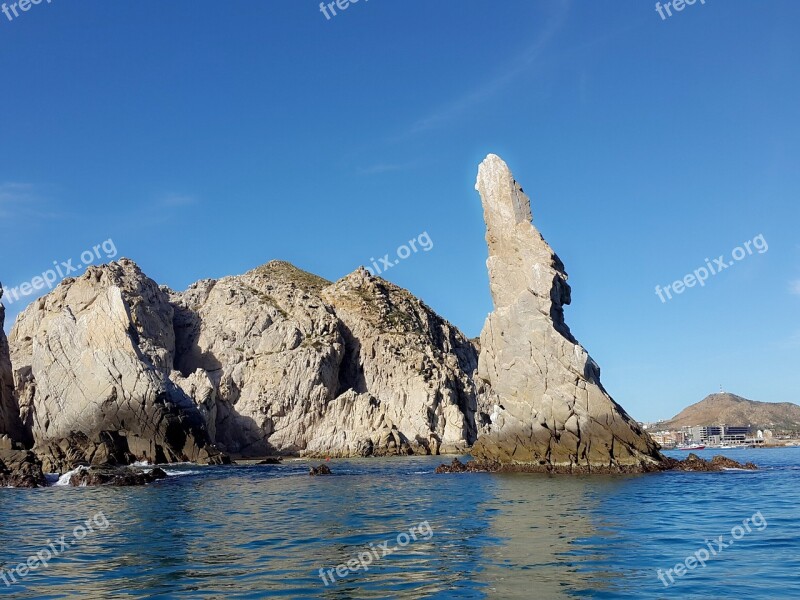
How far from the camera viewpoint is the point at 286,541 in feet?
69.7

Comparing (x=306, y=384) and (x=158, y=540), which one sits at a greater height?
(x=306, y=384)

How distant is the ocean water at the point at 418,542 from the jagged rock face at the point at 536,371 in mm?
9779

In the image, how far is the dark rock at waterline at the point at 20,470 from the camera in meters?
47.8

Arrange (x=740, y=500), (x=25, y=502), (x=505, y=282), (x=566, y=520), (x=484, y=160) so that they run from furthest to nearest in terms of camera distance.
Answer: (x=484, y=160) < (x=505, y=282) < (x=25, y=502) < (x=740, y=500) < (x=566, y=520)

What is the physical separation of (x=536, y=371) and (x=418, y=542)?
104 feet

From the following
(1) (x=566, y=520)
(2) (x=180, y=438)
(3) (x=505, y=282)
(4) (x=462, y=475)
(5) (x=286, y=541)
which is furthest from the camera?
(2) (x=180, y=438)

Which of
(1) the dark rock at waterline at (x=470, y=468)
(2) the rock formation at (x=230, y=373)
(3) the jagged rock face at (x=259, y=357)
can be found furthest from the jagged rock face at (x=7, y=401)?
(1) the dark rock at waterline at (x=470, y=468)

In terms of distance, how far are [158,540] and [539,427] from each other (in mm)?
32997

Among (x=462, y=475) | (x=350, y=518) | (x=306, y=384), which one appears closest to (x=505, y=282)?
(x=462, y=475)

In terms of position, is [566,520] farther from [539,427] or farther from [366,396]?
[366,396]

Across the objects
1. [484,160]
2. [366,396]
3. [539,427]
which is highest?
[484,160]

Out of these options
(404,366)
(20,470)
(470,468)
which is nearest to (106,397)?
(20,470)

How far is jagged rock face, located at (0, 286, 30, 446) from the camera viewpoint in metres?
71.6

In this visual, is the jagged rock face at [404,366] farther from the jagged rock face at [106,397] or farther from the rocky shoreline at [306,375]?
the jagged rock face at [106,397]
